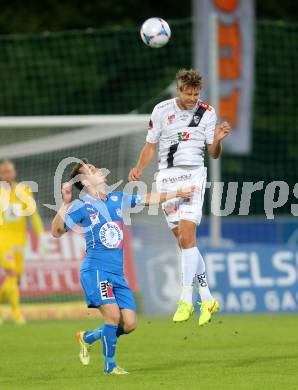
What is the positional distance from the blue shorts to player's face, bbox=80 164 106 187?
864mm

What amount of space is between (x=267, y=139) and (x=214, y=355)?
69.9 feet

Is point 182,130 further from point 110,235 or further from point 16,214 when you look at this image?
point 16,214

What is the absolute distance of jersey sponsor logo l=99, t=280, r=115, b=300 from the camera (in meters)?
11.4

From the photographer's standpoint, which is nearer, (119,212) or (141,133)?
(119,212)

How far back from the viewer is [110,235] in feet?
38.3

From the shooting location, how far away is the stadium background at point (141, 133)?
20.3 meters

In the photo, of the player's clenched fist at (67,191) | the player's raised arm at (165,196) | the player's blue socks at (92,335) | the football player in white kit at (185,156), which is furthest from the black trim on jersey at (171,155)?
the player's blue socks at (92,335)

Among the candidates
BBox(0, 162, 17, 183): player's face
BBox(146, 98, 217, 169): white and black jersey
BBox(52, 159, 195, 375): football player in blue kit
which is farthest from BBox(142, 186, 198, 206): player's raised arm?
BBox(0, 162, 17, 183): player's face

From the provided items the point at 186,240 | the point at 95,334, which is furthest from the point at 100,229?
the point at 186,240

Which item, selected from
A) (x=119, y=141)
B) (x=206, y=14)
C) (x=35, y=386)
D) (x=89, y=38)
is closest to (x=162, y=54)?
(x=89, y=38)

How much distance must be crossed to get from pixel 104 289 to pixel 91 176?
3.64ft

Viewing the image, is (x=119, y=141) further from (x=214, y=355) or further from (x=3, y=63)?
(x=3, y=63)

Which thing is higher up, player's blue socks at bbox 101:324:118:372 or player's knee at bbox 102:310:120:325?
player's knee at bbox 102:310:120:325

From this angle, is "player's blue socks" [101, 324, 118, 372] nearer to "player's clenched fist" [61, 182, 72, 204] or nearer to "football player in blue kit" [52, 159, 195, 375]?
"football player in blue kit" [52, 159, 195, 375]
